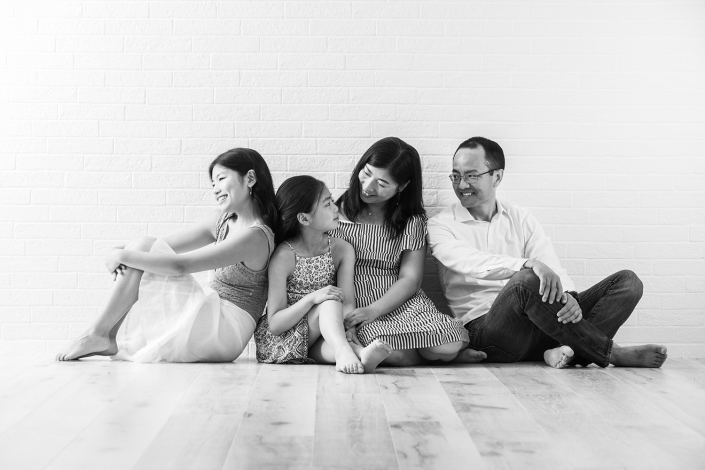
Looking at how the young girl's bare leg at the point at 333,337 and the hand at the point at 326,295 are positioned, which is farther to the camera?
the hand at the point at 326,295

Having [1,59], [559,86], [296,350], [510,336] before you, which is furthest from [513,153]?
[1,59]

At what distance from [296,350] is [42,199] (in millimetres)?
1488

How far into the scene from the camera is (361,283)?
3303 millimetres

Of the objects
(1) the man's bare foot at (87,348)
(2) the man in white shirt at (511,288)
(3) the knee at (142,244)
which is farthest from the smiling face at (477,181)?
(1) the man's bare foot at (87,348)

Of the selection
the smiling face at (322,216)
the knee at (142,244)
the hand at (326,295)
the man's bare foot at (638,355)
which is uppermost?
the smiling face at (322,216)

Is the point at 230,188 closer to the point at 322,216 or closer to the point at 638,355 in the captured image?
the point at 322,216

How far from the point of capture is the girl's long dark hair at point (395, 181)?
3289 mm

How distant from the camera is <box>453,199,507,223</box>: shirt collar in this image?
3.41 metres

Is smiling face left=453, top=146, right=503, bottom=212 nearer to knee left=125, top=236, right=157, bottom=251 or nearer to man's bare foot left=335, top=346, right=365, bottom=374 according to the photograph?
man's bare foot left=335, top=346, right=365, bottom=374

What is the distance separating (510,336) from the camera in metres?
3.10

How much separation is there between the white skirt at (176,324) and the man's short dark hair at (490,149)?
1.32m

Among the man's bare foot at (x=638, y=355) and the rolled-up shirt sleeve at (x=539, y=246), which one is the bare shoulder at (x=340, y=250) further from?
the man's bare foot at (x=638, y=355)

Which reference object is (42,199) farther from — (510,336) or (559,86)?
A: (559,86)

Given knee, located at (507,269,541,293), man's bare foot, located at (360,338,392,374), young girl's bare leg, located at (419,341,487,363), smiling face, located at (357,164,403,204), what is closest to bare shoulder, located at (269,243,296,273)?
smiling face, located at (357,164,403,204)
